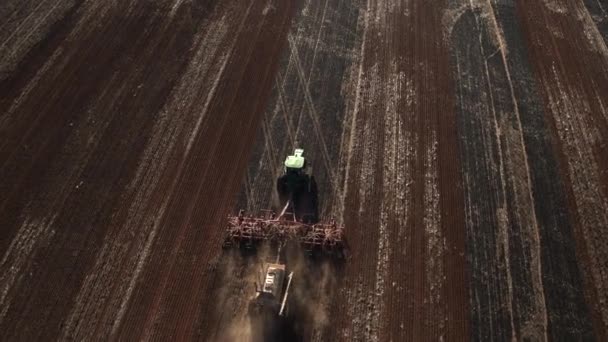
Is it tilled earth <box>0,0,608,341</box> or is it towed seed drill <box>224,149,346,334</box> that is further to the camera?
towed seed drill <box>224,149,346,334</box>

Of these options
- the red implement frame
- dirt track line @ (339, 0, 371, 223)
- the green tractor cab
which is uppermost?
dirt track line @ (339, 0, 371, 223)

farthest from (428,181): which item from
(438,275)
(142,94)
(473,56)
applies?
(142,94)

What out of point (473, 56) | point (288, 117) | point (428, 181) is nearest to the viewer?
point (428, 181)

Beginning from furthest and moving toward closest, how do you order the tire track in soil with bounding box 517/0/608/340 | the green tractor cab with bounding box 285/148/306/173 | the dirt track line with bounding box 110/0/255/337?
the green tractor cab with bounding box 285/148/306/173 < the tire track in soil with bounding box 517/0/608/340 < the dirt track line with bounding box 110/0/255/337

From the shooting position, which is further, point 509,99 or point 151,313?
point 509,99

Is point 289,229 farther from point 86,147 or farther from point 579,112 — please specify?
point 579,112

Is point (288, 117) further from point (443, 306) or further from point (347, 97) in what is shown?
point (443, 306)

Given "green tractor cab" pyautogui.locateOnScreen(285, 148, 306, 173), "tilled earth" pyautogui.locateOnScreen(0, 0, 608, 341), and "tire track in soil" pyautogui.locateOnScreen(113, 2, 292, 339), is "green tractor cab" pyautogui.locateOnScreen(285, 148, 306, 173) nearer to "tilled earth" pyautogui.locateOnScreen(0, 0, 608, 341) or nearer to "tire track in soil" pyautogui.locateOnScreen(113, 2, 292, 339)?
"tilled earth" pyautogui.locateOnScreen(0, 0, 608, 341)

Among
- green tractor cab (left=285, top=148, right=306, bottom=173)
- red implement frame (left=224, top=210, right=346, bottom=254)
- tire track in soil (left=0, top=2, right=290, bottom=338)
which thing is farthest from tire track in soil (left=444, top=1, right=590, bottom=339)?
tire track in soil (left=0, top=2, right=290, bottom=338)

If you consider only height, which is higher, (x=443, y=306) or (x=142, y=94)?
(x=142, y=94)

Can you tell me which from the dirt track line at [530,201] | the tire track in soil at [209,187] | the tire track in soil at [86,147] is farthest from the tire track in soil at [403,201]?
the tire track in soil at [86,147]
